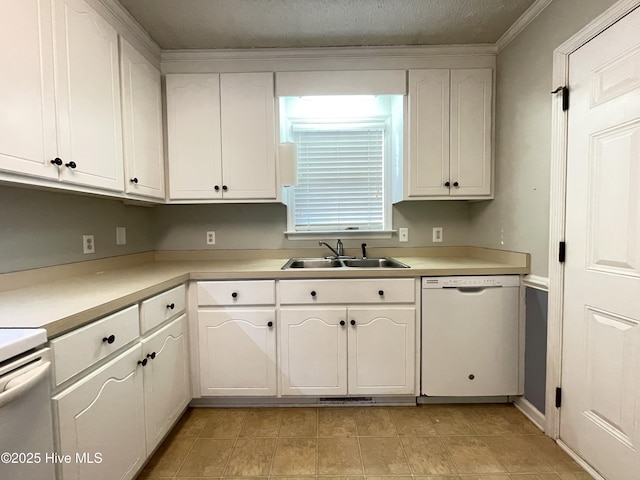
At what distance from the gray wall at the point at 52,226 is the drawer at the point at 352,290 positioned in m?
1.15

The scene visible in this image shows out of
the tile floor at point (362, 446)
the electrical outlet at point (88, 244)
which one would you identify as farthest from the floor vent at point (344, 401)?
the electrical outlet at point (88, 244)

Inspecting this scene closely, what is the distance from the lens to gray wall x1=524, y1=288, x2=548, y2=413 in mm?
1661

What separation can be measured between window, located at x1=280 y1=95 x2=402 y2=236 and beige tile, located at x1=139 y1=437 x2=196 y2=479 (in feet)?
4.89

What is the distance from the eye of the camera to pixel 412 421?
1.78m

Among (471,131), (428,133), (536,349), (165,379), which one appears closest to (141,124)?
(165,379)

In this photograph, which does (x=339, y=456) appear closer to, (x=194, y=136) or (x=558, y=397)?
(x=558, y=397)

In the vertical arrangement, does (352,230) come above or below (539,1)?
below

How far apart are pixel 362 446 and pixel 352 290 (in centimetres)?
81

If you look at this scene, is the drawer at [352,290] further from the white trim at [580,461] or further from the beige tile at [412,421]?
the white trim at [580,461]

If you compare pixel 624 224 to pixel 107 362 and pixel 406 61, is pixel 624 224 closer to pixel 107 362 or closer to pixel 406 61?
pixel 406 61

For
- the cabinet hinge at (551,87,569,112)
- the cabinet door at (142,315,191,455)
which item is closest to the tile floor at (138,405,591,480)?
the cabinet door at (142,315,191,455)

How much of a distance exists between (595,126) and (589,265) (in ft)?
2.01

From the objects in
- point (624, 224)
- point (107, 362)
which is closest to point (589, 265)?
point (624, 224)

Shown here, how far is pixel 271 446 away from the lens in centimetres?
158
